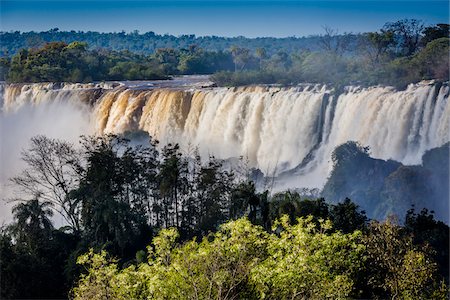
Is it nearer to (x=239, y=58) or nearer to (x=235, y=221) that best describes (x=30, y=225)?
(x=235, y=221)

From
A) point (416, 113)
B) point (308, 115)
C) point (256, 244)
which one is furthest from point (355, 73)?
point (256, 244)

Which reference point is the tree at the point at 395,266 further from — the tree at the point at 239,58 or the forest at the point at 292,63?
the tree at the point at 239,58

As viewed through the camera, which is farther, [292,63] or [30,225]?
[292,63]

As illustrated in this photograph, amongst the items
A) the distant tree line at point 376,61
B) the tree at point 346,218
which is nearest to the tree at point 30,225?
the tree at point 346,218

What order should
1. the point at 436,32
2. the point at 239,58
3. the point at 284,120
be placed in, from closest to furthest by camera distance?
1. the point at 284,120
2. the point at 436,32
3. the point at 239,58

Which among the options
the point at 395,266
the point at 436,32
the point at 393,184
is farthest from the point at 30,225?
the point at 436,32

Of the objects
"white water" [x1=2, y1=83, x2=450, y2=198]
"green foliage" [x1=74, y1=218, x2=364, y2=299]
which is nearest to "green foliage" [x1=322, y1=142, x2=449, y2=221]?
"white water" [x1=2, y1=83, x2=450, y2=198]
